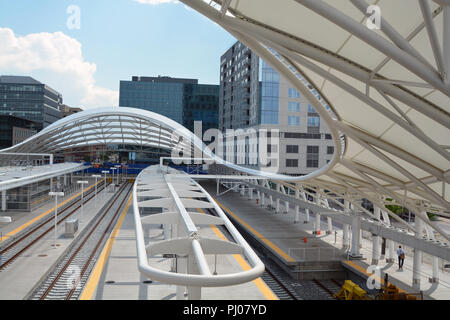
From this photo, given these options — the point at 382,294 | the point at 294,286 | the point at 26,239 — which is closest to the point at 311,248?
the point at 294,286

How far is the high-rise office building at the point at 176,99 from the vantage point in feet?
376

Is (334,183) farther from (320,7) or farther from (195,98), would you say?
(195,98)

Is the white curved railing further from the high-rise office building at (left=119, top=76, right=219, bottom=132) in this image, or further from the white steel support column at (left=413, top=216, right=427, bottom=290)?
the high-rise office building at (left=119, top=76, right=219, bottom=132)

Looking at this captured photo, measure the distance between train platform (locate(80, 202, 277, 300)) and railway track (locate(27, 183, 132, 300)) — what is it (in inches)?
36.2

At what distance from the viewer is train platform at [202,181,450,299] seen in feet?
64.1

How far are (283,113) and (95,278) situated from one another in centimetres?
3197

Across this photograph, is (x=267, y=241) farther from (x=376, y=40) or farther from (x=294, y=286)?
(x=376, y=40)

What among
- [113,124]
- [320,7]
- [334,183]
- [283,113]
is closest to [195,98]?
[113,124]

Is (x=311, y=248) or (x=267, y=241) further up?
(x=311, y=248)

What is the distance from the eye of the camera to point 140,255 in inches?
279

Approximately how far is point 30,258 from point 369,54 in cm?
1951

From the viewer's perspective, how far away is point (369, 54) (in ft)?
26.6

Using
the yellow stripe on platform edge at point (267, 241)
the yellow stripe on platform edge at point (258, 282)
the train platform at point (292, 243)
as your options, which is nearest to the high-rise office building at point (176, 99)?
the train platform at point (292, 243)

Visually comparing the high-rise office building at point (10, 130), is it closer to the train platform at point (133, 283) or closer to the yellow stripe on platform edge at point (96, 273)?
the yellow stripe on platform edge at point (96, 273)
